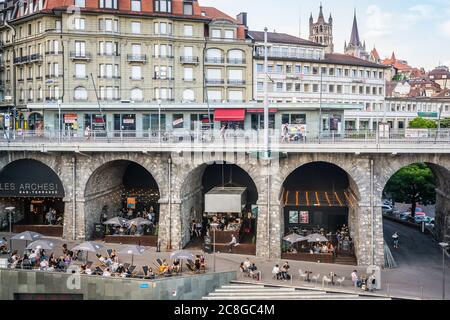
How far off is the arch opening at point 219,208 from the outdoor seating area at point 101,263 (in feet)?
17.4

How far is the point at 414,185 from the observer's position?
6084 cm

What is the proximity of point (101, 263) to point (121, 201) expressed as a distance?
15.6 meters

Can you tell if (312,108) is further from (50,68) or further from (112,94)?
(50,68)

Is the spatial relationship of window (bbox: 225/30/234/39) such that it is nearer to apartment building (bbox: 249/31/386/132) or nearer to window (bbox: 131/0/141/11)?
apartment building (bbox: 249/31/386/132)

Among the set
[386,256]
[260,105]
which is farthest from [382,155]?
[260,105]

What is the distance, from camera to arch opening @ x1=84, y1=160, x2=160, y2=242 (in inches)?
1766

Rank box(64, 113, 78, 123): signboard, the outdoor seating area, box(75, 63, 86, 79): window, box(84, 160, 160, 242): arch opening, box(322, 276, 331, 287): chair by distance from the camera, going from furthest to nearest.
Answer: box(75, 63, 86, 79): window → box(64, 113, 78, 123): signboard → box(84, 160, 160, 242): arch opening → the outdoor seating area → box(322, 276, 331, 287): chair

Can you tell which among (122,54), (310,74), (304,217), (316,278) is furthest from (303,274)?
(310,74)

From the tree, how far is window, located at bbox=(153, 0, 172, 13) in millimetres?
32629

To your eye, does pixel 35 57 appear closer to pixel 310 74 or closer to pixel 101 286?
pixel 310 74

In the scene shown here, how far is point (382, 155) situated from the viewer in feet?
131

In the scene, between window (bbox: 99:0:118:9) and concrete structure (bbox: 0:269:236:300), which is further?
window (bbox: 99:0:118:9)

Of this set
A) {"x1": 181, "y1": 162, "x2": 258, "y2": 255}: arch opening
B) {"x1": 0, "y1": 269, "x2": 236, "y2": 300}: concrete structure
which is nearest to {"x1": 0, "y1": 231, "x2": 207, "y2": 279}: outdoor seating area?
{"x1": 0, "y1": 269, "x2": 236, "y2": 300}: concrete structure

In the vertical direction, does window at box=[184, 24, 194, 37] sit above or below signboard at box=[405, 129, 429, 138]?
→ above
